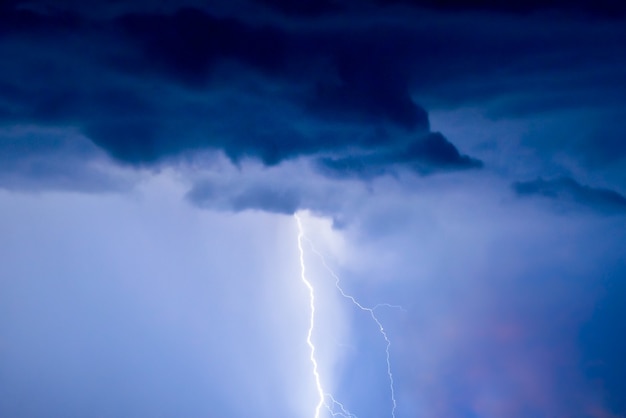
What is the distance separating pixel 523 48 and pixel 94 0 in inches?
255

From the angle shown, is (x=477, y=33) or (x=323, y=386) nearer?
(x=477, y=33)

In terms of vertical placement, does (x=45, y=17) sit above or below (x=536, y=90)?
below

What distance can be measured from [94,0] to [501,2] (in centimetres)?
562

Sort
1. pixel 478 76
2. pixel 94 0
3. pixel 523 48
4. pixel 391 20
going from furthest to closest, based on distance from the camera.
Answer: pixel 478 76
pixel 523 48
pixel 391 20
pixel 94 0

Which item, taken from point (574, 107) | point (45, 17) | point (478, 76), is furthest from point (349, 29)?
point (574, 107)

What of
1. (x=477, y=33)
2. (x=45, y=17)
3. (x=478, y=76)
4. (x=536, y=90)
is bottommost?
(x=45, y=17)

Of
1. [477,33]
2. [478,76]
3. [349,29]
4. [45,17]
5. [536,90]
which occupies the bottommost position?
[45,17]

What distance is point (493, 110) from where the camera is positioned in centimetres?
1091

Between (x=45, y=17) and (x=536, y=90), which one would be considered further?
(x=536, y=90)

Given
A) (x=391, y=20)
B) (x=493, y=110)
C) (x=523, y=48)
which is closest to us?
(x=391, y=20)

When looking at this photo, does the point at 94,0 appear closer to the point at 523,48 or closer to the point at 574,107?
the point at 523,48

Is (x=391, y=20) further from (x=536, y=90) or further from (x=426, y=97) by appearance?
(x=536, y=90)

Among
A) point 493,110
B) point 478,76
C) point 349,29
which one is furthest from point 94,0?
point 493,110

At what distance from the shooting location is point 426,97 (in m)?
10.4
